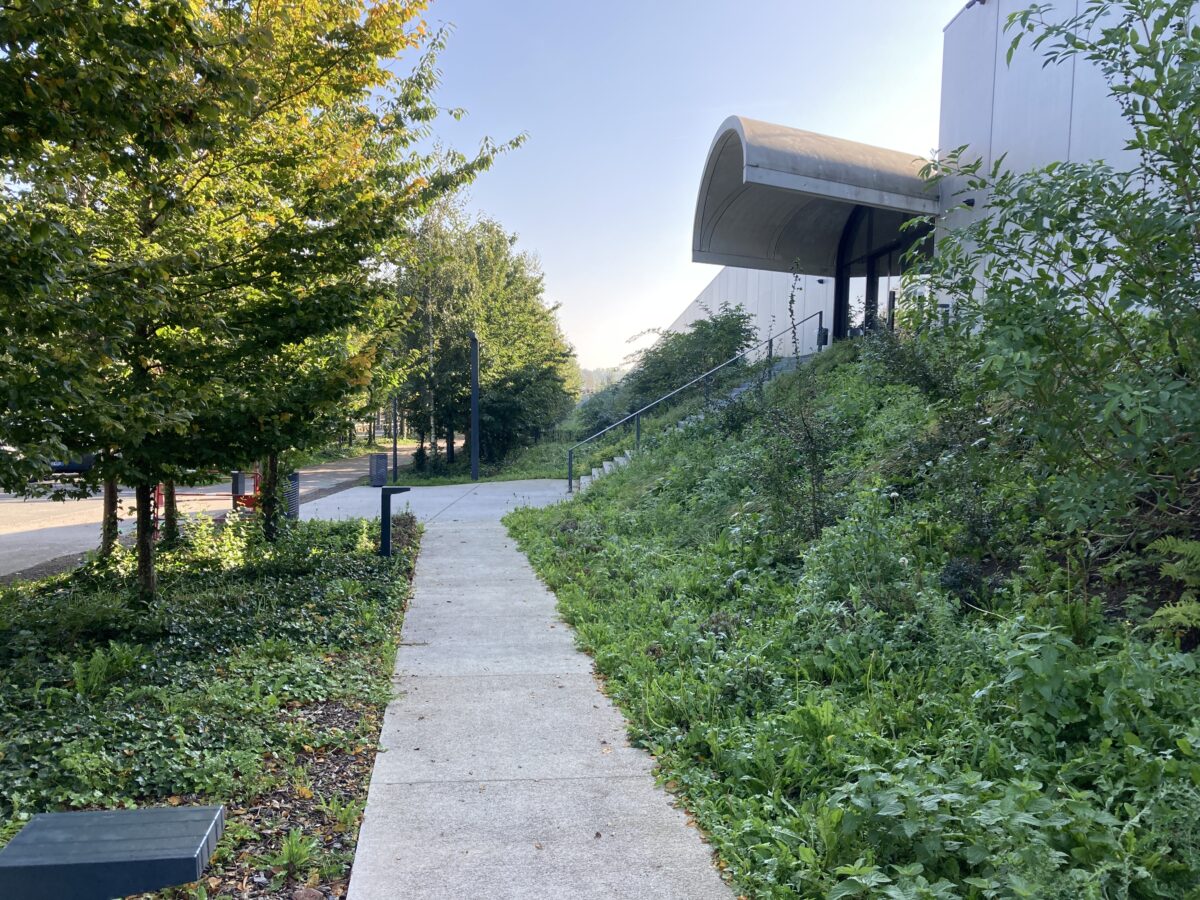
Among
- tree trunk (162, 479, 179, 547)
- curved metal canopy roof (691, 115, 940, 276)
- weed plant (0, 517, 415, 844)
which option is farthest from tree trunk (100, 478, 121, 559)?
curved metal canopy roof (691, 115, 940, 276)

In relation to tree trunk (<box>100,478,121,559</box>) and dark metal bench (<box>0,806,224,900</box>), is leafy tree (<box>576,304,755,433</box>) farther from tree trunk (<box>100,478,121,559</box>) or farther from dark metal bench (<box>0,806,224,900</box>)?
dark metal bench (<box>0,806,224,900</box>)

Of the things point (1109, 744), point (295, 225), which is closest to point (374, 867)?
point (1109, 744)

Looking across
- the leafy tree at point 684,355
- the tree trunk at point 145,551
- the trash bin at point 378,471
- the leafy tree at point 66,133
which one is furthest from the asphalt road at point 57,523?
the leafy tree at point 684,355

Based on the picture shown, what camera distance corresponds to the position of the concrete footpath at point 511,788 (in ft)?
9.52

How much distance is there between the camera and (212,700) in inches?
170

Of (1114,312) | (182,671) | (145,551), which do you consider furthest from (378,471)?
(1114,312)

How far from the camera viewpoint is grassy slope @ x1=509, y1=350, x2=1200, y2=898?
2.51 m

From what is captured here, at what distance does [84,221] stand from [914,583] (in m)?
6.42

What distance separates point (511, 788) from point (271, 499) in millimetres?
6989

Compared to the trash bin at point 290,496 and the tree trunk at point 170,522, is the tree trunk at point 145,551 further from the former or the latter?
the trash bin at point 290,496

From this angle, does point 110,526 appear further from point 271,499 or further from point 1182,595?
point 1182,595

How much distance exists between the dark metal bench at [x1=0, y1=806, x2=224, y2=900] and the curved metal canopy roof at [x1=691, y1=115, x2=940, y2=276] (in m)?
10.5

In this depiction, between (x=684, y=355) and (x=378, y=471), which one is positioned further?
(x=684, y=355)

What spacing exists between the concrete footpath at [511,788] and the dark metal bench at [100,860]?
1223 millimetres
